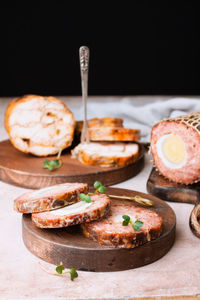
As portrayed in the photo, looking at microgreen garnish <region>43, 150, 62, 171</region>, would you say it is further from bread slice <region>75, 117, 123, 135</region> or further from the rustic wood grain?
the rustic wood grain

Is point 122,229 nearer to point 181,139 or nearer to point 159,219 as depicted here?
point 159,219

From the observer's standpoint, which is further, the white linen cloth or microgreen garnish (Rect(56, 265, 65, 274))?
the white linen cloth

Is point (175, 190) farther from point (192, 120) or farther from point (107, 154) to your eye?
point (107, 154)

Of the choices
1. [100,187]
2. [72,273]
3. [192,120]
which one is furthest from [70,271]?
[192,120]

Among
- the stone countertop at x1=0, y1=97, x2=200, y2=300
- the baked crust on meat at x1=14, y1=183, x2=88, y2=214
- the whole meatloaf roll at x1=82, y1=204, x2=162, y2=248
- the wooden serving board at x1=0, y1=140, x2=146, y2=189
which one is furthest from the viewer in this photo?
the wooden serving board at x1=0, y1=140, x2=146, y2=189

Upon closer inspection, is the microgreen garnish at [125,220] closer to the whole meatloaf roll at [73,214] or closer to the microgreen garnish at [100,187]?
the whole meatloaf roll at [73,214]
